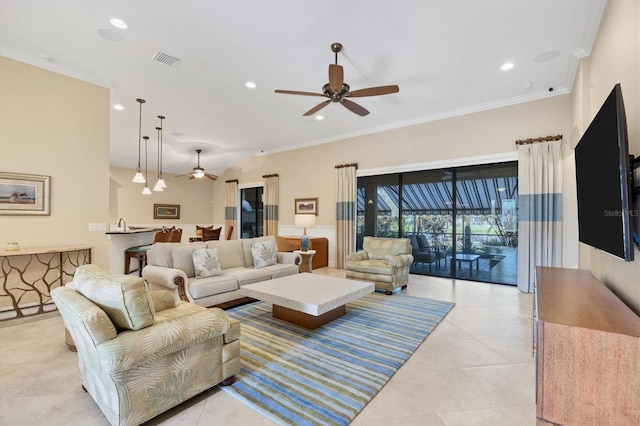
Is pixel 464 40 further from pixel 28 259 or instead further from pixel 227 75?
pixel 28 259

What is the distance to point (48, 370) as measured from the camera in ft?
7.61

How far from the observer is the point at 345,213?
6.68 m

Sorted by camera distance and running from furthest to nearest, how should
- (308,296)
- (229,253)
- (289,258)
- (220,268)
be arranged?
(289,258)
(229,253)
(220,268)
(308,296)

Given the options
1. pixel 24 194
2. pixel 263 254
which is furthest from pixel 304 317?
pixel 24 194

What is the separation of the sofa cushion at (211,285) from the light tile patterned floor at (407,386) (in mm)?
→ 1162

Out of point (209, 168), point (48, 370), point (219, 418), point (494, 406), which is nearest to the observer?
point (219, 418)

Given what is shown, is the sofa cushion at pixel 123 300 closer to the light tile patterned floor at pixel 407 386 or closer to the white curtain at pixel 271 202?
the light tile patterned floor at pixel 407 386

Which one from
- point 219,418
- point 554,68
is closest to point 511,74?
point 554,68

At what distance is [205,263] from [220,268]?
29 centimetres

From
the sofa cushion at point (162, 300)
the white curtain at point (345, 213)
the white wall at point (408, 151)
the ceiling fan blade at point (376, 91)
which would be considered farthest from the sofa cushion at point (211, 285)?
the white wall at point (408, 151)

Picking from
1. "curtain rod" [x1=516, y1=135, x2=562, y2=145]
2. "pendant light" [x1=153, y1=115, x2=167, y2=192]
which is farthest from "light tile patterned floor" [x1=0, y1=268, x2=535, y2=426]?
"pendant light" [x1=153, y1=115, x2=167, y2=192]

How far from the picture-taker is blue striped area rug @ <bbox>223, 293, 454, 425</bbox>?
1903mm

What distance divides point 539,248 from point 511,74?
8.77 ft

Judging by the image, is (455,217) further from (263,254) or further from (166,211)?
(166,211)
